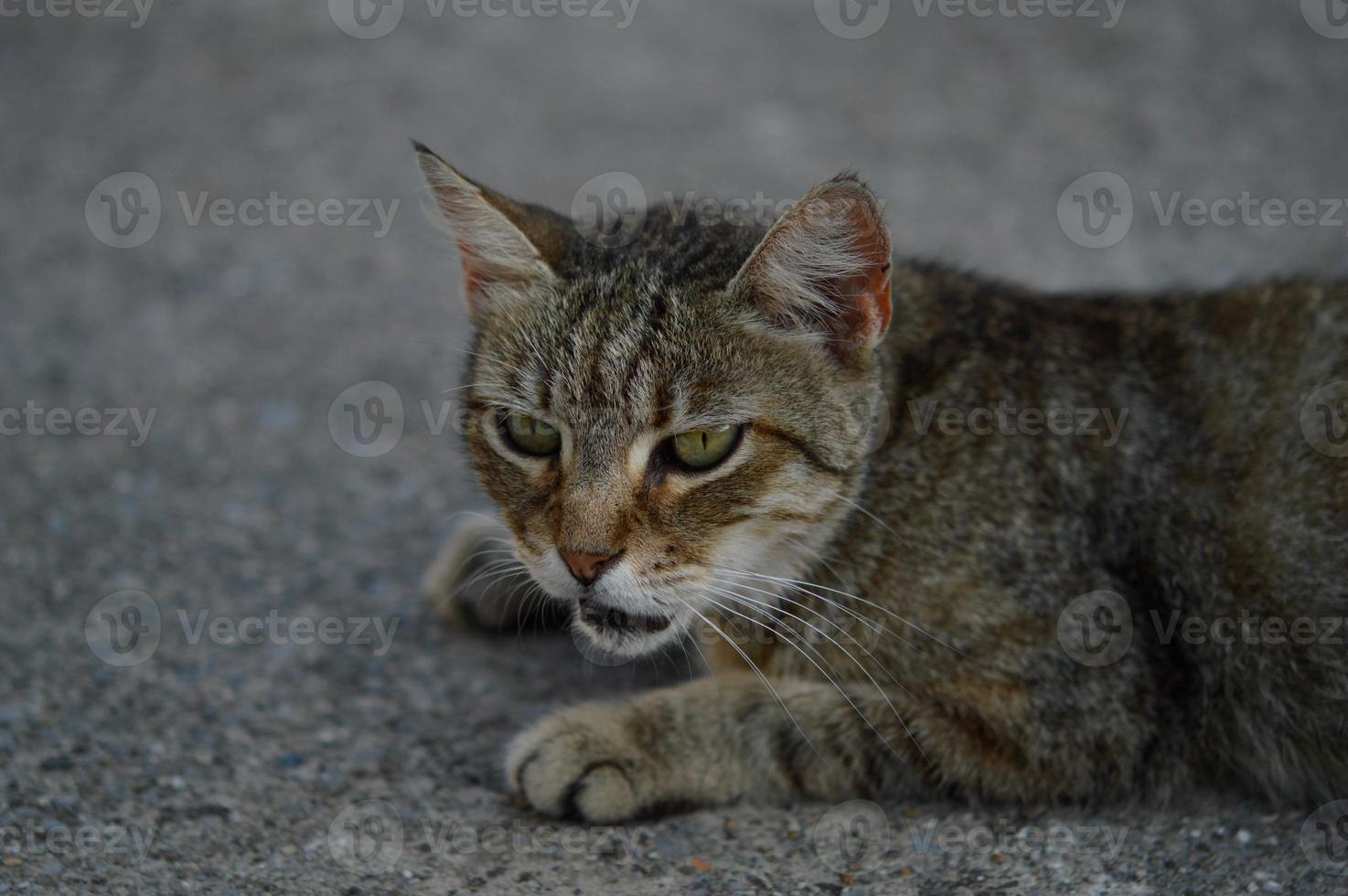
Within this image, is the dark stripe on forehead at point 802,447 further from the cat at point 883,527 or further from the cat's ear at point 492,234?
the cat's ear at point 492,234

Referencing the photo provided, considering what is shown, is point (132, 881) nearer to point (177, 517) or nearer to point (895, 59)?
point (177, 517)

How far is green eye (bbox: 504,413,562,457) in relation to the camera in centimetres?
322

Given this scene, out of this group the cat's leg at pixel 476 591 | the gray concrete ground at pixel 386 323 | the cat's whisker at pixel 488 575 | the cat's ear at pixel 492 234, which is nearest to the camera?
the gray concrete ground at pixel 386 323

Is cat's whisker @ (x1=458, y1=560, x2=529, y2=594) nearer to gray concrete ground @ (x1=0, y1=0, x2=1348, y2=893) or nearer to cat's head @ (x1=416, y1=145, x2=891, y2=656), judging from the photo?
gray concrete ground @ (x1=0, y1=0, x2=1348, y2=893)

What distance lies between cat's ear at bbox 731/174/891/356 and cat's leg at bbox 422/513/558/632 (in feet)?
4.55

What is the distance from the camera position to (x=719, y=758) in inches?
131

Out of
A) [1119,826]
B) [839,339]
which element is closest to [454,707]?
[839,339]

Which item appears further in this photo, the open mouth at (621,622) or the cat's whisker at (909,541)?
the cat's whisker at (909,541)

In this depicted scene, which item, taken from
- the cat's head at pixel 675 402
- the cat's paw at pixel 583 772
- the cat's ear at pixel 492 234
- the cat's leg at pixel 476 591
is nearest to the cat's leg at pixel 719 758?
the cat's paw at pixel 583 772

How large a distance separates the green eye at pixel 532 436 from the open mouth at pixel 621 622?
1.34ft

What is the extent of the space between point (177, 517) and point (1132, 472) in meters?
3.37

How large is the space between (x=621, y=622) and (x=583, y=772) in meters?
0.42

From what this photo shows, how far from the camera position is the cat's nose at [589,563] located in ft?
9.75

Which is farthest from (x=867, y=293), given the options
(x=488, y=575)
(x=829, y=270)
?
(x=488, y=575)
